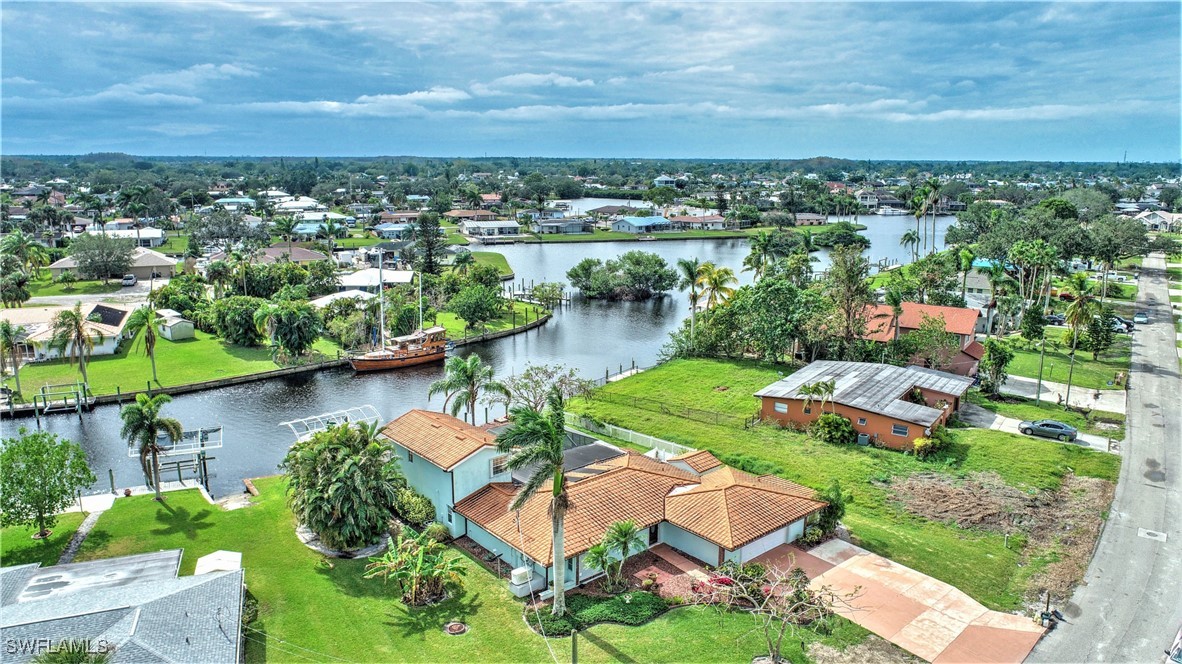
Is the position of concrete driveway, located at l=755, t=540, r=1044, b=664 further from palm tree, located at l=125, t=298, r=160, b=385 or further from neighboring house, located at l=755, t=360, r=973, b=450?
palm tree, located at l=125, t=298, r=160, b=385

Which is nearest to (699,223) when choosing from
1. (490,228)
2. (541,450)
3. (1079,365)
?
(490,228)

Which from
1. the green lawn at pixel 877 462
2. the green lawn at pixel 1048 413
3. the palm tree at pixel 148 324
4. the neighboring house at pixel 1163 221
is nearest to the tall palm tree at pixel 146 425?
the palm tree at pixel 148 324

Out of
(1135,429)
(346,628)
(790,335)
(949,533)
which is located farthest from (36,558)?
(1135,429)

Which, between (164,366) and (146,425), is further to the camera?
(164,366)

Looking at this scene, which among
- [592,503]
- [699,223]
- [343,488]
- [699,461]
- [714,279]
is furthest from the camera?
[699,223]

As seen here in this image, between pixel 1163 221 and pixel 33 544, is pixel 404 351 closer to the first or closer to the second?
pixel 33 544

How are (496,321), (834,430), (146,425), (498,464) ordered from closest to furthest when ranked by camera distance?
(498,464) → (146,425) → (834,430) → (496,321)

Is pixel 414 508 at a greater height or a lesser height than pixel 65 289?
lesser

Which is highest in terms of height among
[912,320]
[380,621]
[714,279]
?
[714,279]
